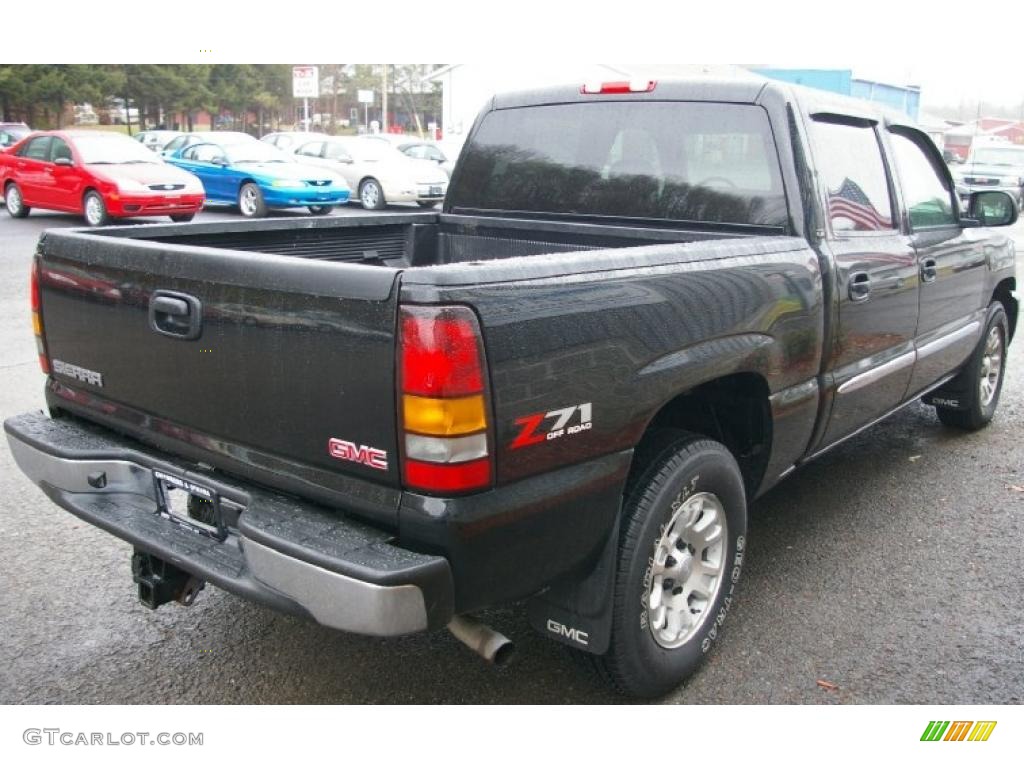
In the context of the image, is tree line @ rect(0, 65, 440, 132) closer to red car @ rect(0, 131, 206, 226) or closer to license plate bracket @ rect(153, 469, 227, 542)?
red car @ rect(0, 131, 206, 226)

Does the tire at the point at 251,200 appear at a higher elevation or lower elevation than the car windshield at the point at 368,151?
lower

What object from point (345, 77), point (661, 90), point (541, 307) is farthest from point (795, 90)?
point (345, 77)

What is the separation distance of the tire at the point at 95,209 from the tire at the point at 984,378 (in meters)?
13.1

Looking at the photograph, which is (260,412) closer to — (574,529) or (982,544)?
(574,529)

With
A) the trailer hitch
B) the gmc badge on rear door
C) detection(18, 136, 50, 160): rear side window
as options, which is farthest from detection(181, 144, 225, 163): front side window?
the trailer hitch

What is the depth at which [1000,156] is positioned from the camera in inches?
1081

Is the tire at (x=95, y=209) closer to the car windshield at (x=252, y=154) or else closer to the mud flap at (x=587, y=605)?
the car windshield at (x=252, y=154)

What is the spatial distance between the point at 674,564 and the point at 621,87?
2.05 m

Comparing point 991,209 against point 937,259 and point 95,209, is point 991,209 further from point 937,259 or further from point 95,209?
point 95,209

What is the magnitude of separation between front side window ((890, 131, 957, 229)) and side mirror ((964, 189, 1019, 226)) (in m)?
0.24

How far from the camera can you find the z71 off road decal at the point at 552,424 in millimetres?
2287

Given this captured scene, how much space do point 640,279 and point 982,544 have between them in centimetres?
256

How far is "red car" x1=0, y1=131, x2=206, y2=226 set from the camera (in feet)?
48.2
